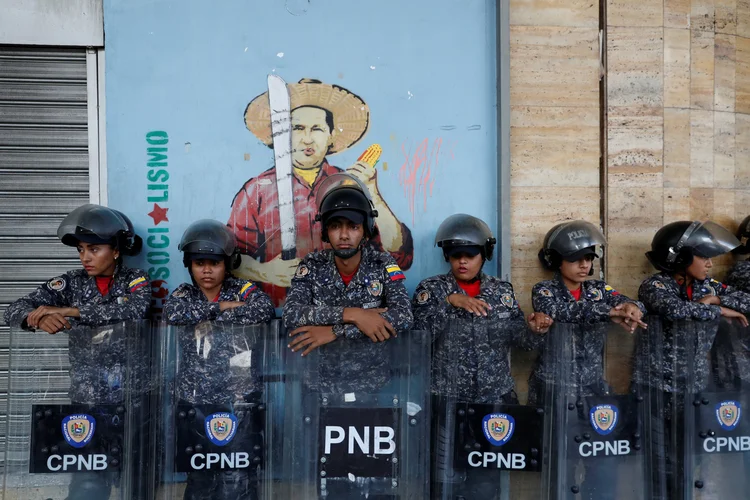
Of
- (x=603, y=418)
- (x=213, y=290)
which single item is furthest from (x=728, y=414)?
(x=213, y=290)

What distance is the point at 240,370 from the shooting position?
3574 mm

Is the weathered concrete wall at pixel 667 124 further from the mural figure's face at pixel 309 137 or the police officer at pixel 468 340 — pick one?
the mural figure's face at pixel 309 137

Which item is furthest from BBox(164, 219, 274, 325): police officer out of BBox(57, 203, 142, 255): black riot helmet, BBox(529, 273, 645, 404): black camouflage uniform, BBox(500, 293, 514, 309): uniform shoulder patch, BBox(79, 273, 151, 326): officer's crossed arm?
BBox(529, 273, 645, 404): black camouflage uniform

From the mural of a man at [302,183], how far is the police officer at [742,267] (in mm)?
2568

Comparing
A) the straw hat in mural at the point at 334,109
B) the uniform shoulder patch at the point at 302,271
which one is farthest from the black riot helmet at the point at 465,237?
the straw hat in mural at the point at 334,109

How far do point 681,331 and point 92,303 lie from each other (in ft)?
12.4

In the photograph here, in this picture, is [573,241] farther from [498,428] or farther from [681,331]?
[498,428]

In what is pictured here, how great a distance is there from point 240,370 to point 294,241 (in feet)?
4.29

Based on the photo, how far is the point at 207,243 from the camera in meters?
3.88

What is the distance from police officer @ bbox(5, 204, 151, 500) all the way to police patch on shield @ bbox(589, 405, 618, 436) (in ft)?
9.04

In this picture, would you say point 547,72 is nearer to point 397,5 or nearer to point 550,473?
point 397,5

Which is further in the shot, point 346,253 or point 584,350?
point 346,253

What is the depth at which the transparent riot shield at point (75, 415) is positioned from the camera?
350 centimetres

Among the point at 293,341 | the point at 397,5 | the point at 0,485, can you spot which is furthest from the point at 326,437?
the point at 397,5
